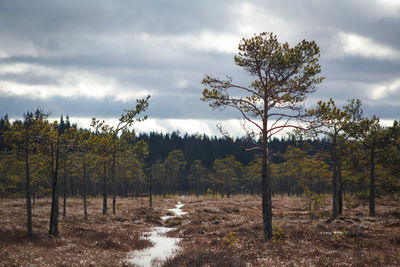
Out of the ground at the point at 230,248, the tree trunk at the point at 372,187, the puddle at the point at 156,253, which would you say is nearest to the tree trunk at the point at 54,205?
the ground at the point at 230,248

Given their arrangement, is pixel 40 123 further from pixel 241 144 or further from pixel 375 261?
pixel 375 261

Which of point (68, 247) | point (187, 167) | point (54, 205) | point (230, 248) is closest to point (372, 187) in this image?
point (230, 248)

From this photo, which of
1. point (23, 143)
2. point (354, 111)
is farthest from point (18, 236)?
point (354, 111)

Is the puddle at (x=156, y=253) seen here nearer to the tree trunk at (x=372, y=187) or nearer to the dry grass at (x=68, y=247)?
the dry grass at (x=68, y=247)

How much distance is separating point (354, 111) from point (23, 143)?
2793cm

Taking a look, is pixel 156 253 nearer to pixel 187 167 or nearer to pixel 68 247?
pixel 68 247

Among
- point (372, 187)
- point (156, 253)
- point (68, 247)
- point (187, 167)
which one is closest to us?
point (68, 247)

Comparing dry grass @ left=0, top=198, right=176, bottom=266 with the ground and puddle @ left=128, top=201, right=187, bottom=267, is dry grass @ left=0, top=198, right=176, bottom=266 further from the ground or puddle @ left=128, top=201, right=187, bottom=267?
puddle @ left=128, top=201, right=187, bottom=267

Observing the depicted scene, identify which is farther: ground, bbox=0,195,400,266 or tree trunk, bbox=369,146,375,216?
tree trunk, bbox=369,146,375,216

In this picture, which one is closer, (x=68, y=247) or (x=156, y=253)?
(x=68, y=247)

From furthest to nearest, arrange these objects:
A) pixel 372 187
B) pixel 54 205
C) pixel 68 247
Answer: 1. pixel 372 187
2. pixel 54 205
3. pixel 68 247

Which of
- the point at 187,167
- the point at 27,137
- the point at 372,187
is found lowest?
the point at 187,167

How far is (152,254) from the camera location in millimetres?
16500

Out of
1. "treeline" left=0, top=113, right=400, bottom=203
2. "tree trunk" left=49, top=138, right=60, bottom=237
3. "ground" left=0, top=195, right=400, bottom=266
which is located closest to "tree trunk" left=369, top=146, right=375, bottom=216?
"treeline" left=0, top=113, right=400, bottom=203
